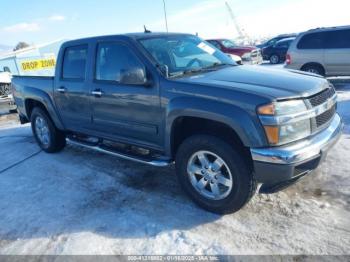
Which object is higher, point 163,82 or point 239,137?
point 163,82

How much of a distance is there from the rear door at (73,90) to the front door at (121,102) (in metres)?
0.25

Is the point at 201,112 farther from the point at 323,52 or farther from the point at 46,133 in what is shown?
the point at 323,52

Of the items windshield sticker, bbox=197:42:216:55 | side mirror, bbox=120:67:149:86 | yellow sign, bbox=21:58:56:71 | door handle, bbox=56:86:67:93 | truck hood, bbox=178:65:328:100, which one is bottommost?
yellow sign, bbox=21:58:56:71

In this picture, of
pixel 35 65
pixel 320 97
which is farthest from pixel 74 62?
pixel 35 65

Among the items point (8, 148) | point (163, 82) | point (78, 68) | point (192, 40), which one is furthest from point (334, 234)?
point (8, 148)

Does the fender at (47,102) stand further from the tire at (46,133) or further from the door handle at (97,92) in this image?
the door handle at (97,92)

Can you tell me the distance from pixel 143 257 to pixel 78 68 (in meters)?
3.09

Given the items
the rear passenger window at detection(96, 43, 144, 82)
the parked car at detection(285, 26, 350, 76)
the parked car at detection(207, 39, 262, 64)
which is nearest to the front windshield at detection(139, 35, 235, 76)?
the rear passenger window at detection(96, 43, 144, 82)

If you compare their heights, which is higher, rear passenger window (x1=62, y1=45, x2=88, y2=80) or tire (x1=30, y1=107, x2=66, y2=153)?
rear passenger window (x1=62, y1=45, x2=88, y2=80)

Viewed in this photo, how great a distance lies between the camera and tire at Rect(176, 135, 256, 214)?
3.34m

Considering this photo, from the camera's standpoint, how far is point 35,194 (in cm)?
455

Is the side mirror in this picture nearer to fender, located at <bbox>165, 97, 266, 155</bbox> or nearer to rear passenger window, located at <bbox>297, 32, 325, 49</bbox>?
fender, located at <bbox>165, 97, 266, 155</bbox>

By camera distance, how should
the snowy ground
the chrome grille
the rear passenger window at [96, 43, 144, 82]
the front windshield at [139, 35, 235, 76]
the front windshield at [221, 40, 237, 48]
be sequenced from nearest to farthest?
the snowy ground
the chrome grille
the front windshield at [139, 35, 235, 76]
the rear passenger window at [96, 43, 144, 82]
the front windshield at [221, 40, 237, 48]

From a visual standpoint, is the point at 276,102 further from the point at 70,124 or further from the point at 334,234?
the point at 70,124
